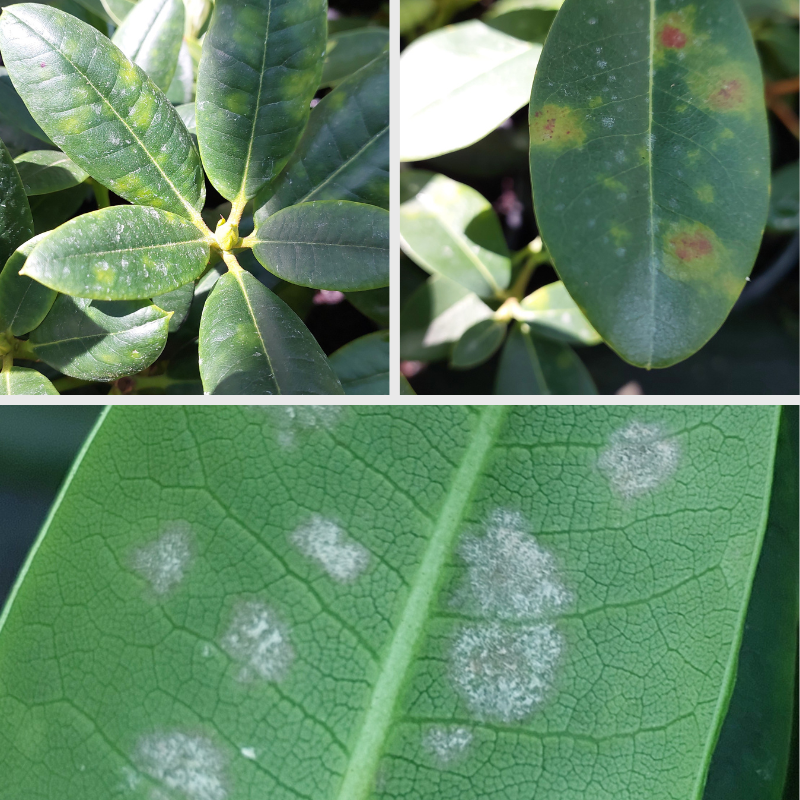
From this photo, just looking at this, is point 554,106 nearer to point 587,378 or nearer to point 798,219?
point 587,378

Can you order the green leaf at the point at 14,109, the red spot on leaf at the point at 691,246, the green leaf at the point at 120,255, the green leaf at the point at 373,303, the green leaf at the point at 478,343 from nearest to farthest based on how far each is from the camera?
the green leaf at the point at 120,255
the red spot on leaf at the point at 691,246
the green leaf at the point at 14,109
the green leaf at the point at 373,303
the green leaf at the point at 478,343

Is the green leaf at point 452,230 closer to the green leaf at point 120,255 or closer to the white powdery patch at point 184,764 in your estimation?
the green leaf at point 120,255

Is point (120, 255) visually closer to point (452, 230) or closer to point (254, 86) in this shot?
point (254, 86)

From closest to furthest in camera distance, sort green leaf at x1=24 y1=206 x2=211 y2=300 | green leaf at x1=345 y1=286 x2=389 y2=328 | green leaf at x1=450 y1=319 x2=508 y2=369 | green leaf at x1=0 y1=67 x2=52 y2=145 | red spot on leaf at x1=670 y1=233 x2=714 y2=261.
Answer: green leaf at x1=24 y1=206 x2=211 y2=300
red spot on leaf at x1=670 y1=233 x2=714 y2=261
green leaf at x1=0 y1=67 x2=52 y2=145
green leaf at x1=345 y1=286 x2=389 y2=328
green leaf at x1=450 y1=319 x2=508 y2=369

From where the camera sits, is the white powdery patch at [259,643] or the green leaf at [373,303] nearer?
the white powdery patch at [259,643]

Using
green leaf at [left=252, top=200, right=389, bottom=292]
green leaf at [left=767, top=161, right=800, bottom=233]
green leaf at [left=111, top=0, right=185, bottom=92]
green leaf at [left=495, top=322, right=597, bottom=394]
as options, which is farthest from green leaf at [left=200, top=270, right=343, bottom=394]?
green leaf at [left=767, top=161, right=800, bottom=233]

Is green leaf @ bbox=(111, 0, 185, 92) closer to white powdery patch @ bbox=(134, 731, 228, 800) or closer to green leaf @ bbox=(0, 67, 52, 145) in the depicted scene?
green leaf @ bbox=(0, 67, 52, 145)

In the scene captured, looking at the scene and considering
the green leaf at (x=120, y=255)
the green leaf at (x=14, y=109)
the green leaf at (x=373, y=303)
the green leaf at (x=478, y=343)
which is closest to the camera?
the green leaf at (x=120, y=255)

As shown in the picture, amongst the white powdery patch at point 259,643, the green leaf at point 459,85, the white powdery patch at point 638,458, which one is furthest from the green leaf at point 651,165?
the white powdery patch at point 259,643
